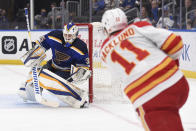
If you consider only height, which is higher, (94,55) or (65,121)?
(94,55)

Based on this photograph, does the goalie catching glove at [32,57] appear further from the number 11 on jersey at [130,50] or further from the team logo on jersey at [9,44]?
the team logo on jersey at [9,44]

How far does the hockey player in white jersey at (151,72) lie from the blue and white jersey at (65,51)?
2.74 metres

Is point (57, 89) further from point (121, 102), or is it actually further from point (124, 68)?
point (124, 68)

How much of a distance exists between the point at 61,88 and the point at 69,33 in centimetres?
60

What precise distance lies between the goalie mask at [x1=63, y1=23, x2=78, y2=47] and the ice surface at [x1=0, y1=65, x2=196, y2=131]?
721 mm

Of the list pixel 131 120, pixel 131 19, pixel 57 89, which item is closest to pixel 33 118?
pixel 57 89

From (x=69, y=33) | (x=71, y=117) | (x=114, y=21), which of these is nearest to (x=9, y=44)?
(x=69, y=33)

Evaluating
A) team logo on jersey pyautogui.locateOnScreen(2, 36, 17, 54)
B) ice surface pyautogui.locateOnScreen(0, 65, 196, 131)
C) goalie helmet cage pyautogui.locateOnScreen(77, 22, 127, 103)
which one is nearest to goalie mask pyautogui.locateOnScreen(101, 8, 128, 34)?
ice surface pyautogui.locateOnScreen(0, 65, 196, 131)

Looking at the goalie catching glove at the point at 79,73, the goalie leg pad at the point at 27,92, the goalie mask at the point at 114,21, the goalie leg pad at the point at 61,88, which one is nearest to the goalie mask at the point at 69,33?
the goalie catching glove at the point at 79,73

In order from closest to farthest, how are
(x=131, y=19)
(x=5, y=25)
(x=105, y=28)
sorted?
(x=105, y=28) → (x=131, y=19) → (x=5, y=25)

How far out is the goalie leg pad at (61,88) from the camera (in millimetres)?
4738

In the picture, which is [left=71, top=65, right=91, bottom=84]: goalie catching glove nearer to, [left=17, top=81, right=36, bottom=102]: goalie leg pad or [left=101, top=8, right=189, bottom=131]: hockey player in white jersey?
[left=17, top=81, right=36, bottom=102]: goalie leg pad

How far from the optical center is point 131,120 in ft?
13.7

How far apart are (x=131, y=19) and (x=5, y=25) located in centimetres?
372
